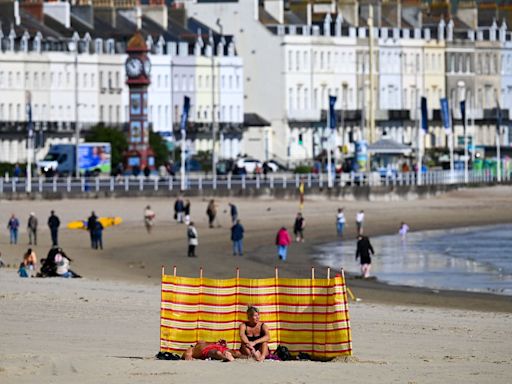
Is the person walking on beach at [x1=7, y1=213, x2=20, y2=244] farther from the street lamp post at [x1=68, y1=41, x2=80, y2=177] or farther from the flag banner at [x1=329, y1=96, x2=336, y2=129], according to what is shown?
the street lamp post at [x1=68, y1=41, x2=80, y2=177]

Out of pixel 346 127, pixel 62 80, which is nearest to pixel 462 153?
pixel 346 127

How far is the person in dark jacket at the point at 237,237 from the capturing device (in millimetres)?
52000

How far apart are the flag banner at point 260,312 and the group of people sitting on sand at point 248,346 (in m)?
0.47

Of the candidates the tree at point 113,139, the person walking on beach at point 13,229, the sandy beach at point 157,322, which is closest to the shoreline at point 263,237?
the sandy beach at point 157,322

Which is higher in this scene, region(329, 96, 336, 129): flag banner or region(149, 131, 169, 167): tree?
region(329, 96, 336, 129): flag banner

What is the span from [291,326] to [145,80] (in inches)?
2356

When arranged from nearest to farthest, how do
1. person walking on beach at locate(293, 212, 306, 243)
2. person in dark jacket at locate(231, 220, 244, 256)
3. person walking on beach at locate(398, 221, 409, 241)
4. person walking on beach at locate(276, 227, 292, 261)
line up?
1. person walking on beach at locate(276, 227, 292, 261)
2. person in dark jacket at locate(231, 220, 244, 256)
3. person walking on beach at locate(293, 212, 306, 243)
4. person walking on beach at locate(398, 221, 409, 241)

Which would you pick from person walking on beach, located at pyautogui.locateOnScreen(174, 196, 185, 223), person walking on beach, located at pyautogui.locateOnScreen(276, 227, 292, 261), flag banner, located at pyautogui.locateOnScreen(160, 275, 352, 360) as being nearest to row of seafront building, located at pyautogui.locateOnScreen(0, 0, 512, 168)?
person walking on beach, located at pyautogui.locateOnScreen(174, 196, 185, 223)

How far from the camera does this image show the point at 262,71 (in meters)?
118

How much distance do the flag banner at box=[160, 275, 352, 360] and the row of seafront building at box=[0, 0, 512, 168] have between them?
71.0 meters

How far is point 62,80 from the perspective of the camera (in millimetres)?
100375

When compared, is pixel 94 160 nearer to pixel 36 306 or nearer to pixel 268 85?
pixel 268 85

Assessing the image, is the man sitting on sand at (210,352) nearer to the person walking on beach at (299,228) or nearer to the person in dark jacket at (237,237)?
the person in dark jacket at (237,237)

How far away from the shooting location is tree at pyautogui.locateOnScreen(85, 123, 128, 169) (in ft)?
307
